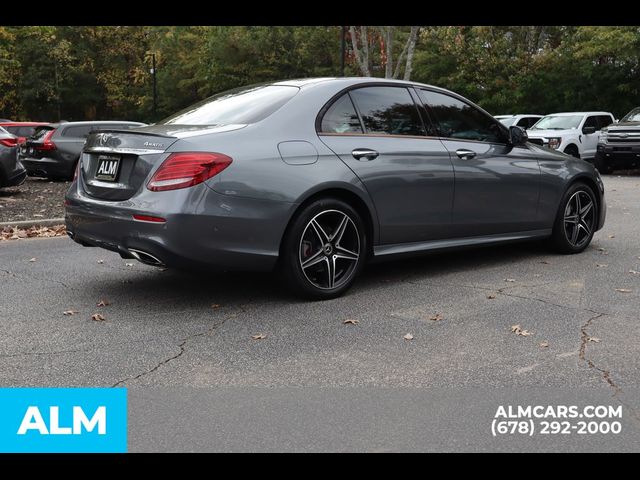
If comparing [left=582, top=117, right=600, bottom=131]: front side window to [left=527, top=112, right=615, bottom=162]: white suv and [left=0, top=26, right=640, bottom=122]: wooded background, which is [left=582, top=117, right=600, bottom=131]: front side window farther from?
Answer: [left=0, top=26, right=640, bottom=122]: wooded background

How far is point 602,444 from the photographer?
3.29m

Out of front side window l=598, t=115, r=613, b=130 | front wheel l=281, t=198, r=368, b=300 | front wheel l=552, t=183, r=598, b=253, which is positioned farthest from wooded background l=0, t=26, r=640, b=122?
front wheel l=281, t=198, r=368, b=300

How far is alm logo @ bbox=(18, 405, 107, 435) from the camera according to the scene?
3.29 m

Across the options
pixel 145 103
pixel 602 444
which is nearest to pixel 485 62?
pixel 145 103

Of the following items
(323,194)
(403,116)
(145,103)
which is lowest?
(145,103)

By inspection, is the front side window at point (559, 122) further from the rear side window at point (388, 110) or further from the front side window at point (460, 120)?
the rear side window at point (388, 110)

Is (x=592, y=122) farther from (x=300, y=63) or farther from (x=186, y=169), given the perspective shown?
(x=300, y=63)

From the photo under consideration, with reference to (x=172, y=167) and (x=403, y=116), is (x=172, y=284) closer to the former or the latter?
(x=172, y=167)

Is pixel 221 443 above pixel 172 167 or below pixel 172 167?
below

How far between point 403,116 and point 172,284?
7.76 ft

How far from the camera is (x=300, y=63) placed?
46.8m

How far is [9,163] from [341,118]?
963cm

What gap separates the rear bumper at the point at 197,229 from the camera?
17.3ft

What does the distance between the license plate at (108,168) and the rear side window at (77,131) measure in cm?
1291
